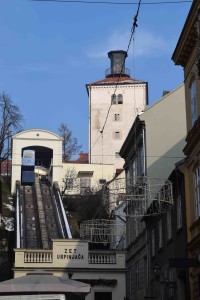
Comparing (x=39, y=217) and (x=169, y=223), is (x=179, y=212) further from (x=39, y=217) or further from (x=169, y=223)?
(x=39, y=217)

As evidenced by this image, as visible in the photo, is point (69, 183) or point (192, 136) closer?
point (192, 136)

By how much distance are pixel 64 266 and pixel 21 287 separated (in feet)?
64.7

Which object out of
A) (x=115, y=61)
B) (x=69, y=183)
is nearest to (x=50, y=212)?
(x=69, y=183)

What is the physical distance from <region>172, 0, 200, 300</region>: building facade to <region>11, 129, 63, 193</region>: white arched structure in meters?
40.1

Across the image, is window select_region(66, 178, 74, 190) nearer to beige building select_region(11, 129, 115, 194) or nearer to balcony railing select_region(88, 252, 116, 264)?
beige building select_region(11, 129, 115, 194)

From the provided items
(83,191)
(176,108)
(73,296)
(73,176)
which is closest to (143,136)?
(176,108)

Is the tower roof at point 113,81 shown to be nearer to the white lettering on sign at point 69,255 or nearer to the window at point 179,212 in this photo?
the white lettering on sign at point 69,255

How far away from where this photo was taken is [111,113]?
3219 inches

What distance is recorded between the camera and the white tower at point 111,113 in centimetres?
8006

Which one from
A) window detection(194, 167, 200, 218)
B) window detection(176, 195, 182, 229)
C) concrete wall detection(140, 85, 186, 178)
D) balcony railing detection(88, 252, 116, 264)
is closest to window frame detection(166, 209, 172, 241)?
window detection(176, 195, 182, 229)

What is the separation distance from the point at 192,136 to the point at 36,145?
44079mm

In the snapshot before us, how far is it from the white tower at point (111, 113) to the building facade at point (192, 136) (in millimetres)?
55303

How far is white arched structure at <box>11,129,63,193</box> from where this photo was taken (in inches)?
2501

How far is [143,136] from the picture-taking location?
34594mm
